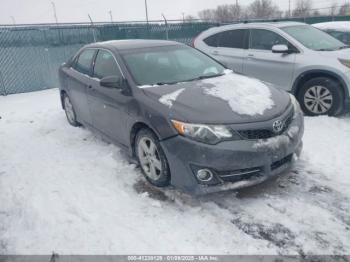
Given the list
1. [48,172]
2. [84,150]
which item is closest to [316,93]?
[84,150]

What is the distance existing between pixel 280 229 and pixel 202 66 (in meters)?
2.54

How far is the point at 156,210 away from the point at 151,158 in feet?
2.00

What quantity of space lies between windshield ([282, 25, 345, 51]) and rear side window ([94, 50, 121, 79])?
3.85 m

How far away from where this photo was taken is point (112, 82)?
3.99 meters

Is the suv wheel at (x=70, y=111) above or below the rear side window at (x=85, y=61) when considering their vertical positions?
below

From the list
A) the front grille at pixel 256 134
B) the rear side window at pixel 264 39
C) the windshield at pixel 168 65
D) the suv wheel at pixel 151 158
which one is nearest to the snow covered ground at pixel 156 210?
the suv wheel at pixel 151 158

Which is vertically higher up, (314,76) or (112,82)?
(112,82)

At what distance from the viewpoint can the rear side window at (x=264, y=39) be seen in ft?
21.6

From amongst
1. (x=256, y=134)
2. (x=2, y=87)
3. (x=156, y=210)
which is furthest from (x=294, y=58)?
(x=2, y=87)

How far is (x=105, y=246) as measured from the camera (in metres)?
2.91

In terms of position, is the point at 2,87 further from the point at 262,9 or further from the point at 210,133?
the point at 262,9

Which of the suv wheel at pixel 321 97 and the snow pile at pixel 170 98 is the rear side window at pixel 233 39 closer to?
the suv wheel at pixel 321 97

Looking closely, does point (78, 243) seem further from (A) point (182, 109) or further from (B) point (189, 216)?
(A) point (182, 109)

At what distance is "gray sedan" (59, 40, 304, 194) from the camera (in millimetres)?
3188
